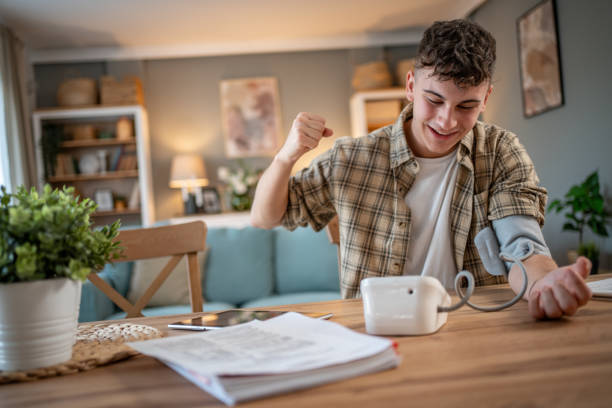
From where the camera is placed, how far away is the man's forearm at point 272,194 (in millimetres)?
1142

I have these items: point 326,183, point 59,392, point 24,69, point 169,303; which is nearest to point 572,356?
point 59,392

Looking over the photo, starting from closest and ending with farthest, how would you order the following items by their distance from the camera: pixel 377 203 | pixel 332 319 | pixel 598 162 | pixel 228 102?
pixel 332 319 → pixel 377 203 → pixel 598 162 → pixel 228 102

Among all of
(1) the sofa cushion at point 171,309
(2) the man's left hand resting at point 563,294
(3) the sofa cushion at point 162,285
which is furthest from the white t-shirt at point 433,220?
(3) the sofa cushion at point 162,285

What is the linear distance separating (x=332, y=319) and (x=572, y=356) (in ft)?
1.24

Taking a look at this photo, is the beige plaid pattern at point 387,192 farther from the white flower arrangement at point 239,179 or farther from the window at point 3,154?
the window at point 3,154

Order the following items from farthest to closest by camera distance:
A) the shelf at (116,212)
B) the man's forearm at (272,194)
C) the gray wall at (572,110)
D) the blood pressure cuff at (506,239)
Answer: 1. the shelf at (116,212)
2. the gray wall at (572,110)
3. the man's forearm at (272,194)
4. the blood pressure cuff at (506,239)

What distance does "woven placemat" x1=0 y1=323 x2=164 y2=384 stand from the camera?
23.5 inches

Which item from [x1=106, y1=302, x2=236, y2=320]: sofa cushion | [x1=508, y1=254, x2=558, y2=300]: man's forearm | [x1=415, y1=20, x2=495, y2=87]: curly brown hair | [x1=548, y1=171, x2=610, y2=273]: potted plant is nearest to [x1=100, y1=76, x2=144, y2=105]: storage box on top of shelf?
[x1=106, y1=302, x2=236, y2=320]: sofa cushion

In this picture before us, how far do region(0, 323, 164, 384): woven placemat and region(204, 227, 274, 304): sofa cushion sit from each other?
1.97m

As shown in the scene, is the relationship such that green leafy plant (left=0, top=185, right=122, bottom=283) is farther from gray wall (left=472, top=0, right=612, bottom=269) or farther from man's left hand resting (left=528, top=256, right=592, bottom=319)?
gray wall (left=472, top=0, right=612, bottom=269)

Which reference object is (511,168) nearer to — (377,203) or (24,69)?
(377,203)

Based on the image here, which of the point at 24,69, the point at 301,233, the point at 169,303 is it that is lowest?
the point at 169,303

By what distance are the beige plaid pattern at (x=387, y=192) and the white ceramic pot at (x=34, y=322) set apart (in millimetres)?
730

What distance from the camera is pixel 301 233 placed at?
307cm
